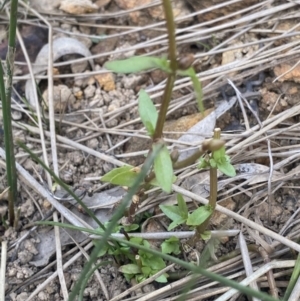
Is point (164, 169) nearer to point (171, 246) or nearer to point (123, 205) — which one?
point (123, 205)

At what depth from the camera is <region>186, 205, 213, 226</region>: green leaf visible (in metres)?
1.32

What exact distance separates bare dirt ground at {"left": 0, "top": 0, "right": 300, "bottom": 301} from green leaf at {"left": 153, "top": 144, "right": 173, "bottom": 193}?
0.34 meters

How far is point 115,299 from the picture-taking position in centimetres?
141

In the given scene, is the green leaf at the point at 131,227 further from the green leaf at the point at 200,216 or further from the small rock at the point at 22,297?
the small rock at the point at 22,297

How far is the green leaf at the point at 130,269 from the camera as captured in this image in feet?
4.65

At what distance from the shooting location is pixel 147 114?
125cm

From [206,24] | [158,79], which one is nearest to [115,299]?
[158,79]

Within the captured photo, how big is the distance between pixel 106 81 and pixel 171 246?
74 centimetres

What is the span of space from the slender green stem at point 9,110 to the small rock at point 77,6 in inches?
26.5

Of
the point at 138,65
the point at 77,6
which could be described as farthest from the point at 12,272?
the point at 77,6

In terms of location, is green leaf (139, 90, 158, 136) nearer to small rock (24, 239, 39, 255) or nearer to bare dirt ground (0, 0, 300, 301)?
bare dirt ground (0, 0, 300, 301)

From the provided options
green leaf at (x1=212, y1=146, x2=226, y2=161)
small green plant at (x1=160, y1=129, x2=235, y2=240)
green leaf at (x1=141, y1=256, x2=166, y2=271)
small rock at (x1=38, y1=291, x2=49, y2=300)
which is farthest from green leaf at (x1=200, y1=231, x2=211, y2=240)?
small rock at (x1=38, y1=291, x2=49, y2=300)

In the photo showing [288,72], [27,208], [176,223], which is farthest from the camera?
[288,72]

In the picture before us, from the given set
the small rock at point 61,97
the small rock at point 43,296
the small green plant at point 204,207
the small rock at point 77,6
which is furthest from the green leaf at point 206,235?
the small rock at point 77,6
